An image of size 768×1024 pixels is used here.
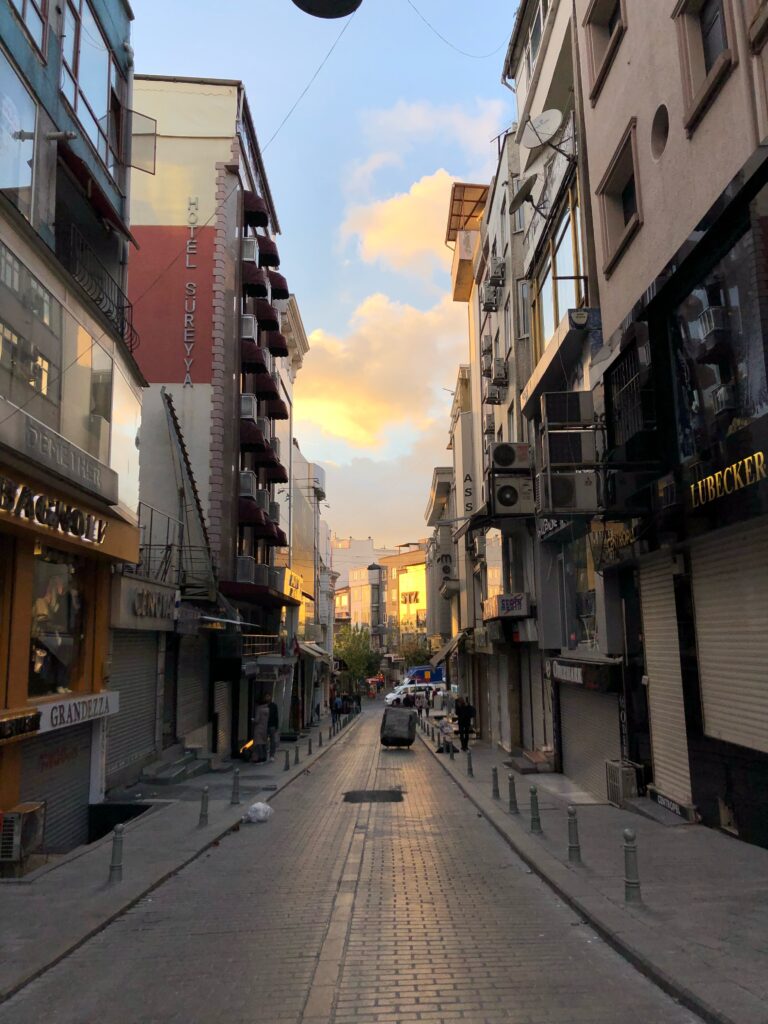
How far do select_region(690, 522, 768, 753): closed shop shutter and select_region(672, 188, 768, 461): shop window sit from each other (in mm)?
1361

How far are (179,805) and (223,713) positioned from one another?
38.3 feet

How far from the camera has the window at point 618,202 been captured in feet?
46.4

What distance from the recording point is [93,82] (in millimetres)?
15234

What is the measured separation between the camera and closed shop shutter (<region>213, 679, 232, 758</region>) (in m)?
25.5

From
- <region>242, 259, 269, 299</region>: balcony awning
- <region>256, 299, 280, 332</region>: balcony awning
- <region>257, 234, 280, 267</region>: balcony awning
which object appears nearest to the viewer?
<region>242, 259, 269, 299</region>: balcony awning

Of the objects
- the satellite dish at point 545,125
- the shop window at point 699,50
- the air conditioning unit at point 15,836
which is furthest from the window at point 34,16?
the air conditioning unit at point 15,836

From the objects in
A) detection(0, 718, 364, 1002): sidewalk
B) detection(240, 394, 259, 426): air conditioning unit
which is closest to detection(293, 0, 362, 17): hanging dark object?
detection(0, 718, 364, 1002): sidewalk

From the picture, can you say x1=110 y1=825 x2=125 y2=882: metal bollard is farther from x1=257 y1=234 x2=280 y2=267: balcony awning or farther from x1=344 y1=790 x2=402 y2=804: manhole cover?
x1=257 y1=234 x2=280 y2=267: balcony awning

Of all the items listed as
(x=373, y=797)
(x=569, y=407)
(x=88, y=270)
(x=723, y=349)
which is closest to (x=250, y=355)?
(x=88, y=270)

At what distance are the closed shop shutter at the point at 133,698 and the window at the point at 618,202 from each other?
473 inches

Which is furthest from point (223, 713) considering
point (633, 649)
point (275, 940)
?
point (275, 940)

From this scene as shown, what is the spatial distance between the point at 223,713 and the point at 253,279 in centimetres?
1531

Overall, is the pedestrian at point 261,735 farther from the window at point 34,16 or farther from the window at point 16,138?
the window at point 34,16

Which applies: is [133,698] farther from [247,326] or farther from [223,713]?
[247,326]
